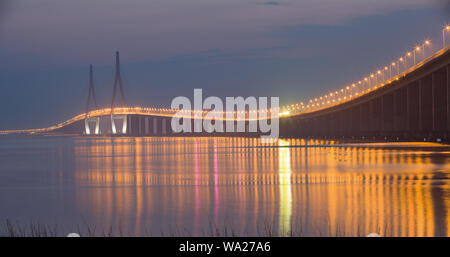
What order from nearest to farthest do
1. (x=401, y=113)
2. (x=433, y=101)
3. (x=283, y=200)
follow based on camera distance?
1. (x=283, y=200)
2. (x=433, y=101)
3. (x=401, y=113)

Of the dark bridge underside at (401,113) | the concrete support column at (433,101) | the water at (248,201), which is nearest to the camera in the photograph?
the water at (248,201)

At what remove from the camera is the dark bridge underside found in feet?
220

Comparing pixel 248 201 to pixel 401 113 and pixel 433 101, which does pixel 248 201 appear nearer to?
pixel 433 101

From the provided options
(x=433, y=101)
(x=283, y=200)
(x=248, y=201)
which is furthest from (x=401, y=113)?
(x=248, y=201)

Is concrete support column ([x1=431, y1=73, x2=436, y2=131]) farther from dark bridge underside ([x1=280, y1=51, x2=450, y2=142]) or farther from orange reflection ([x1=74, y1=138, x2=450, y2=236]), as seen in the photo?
orange reflection ([x1=74, y1=138, x2=450, y2=236])

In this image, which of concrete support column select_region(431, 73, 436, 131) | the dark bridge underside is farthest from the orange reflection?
concrete support column select_region(431, 73, 436, 131)

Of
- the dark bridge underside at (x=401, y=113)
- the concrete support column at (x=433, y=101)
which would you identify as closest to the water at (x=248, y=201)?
the dark bridge underside at (x=401, y=113)

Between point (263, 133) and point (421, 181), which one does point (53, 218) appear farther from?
point (263, 133)

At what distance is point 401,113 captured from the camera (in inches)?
3413

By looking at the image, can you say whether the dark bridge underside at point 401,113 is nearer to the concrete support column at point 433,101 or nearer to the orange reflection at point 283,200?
the concrete support column at point 433,101

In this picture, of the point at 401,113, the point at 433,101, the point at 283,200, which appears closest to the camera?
the point at 283,200

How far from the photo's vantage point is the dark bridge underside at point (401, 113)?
67125mm

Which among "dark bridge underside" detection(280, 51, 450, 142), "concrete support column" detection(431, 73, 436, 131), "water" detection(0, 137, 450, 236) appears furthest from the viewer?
"concrete support column" detection(431, 73, 436, 131)
